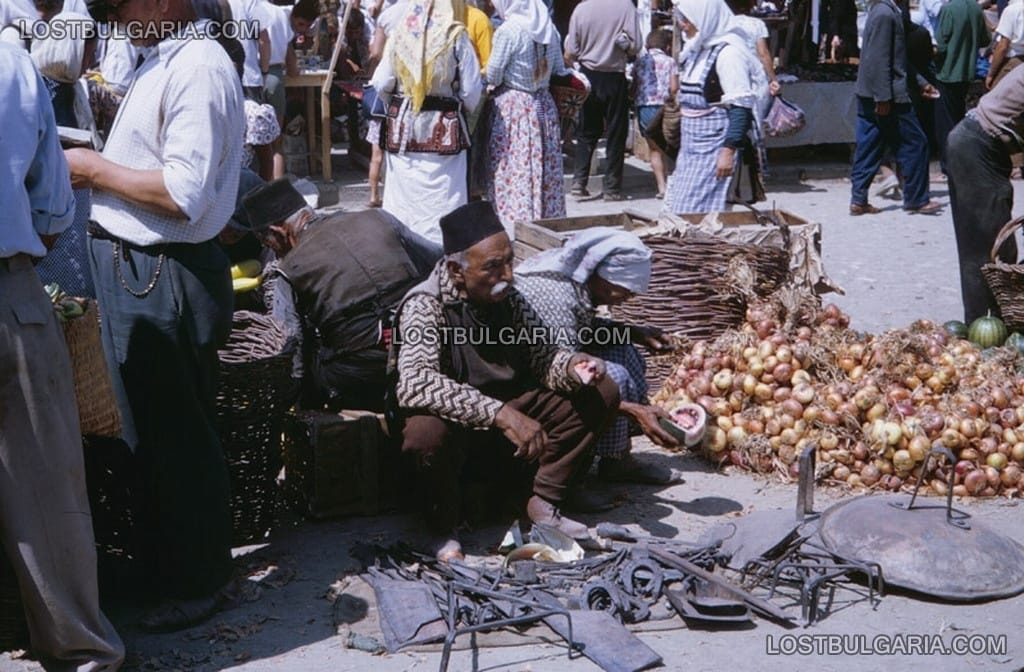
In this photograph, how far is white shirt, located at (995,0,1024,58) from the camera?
480 inches

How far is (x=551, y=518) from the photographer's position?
4.92 m

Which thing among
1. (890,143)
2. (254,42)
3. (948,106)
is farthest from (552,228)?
(948,106)

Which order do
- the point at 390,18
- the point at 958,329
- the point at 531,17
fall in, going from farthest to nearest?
the point at 390,18, the point at 531,17, the point at 958,329

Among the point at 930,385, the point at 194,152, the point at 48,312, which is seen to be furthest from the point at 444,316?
the point at 930,385

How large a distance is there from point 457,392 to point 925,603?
5.69 ft

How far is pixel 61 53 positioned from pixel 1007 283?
15.2 ft

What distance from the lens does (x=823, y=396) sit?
577cm

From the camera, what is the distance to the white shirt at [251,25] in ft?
33.6

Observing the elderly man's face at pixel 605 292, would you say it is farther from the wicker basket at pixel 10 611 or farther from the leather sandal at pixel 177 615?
the wicker basket at pixel 10 611

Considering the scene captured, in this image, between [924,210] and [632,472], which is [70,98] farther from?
[924,210]

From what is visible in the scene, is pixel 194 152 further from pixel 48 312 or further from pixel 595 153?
pixel 595 153

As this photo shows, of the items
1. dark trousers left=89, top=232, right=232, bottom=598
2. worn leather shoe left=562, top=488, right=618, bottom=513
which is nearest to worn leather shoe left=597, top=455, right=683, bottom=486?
worn leather shoe left=562, top=488, right=618, bottom=513

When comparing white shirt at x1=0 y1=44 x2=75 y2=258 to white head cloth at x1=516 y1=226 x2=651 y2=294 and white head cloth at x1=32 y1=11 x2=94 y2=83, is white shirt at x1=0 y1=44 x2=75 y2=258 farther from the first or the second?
white head cloth at x1=516 y1=226 x2=651 y2=294
